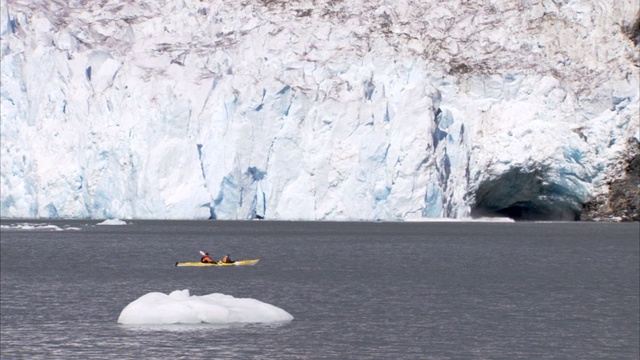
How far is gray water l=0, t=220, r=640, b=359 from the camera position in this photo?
19.6 m

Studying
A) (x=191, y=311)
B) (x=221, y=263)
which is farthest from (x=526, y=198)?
(x=191, y=311)

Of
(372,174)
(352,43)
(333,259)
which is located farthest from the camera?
(352,43)

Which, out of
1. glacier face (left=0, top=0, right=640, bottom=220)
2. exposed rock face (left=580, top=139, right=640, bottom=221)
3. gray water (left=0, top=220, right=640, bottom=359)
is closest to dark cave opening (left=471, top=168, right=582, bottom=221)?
glacier face (left=0, top=0, right=640, bottom=220)

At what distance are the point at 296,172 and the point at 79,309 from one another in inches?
1215

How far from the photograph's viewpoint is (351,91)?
55.2 m

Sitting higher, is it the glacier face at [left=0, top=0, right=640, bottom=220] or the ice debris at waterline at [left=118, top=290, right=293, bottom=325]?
the glacier face at [left=0, top=0, right=640, bottom=220]

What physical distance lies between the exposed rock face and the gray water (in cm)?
540

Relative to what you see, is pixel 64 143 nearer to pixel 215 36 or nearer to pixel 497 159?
pixel 215 36

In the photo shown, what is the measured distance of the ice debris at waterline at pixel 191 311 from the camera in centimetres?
2069

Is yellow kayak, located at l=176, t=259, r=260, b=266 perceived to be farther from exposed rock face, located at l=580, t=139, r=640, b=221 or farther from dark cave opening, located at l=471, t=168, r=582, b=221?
exposed rock face, located at l=580, t=139, r=640, b=221

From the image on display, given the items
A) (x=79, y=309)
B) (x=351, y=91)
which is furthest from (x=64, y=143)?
(x=79, y=309)

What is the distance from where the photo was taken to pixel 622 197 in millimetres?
58469

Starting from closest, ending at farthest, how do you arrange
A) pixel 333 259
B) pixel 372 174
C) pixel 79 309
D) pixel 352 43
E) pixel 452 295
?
pixel 79 309 → pixel 452 295 → pixel 333 259 → pixel 372 174 → pixel 352 43

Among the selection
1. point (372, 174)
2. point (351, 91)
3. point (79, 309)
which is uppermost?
point (351, 91)
